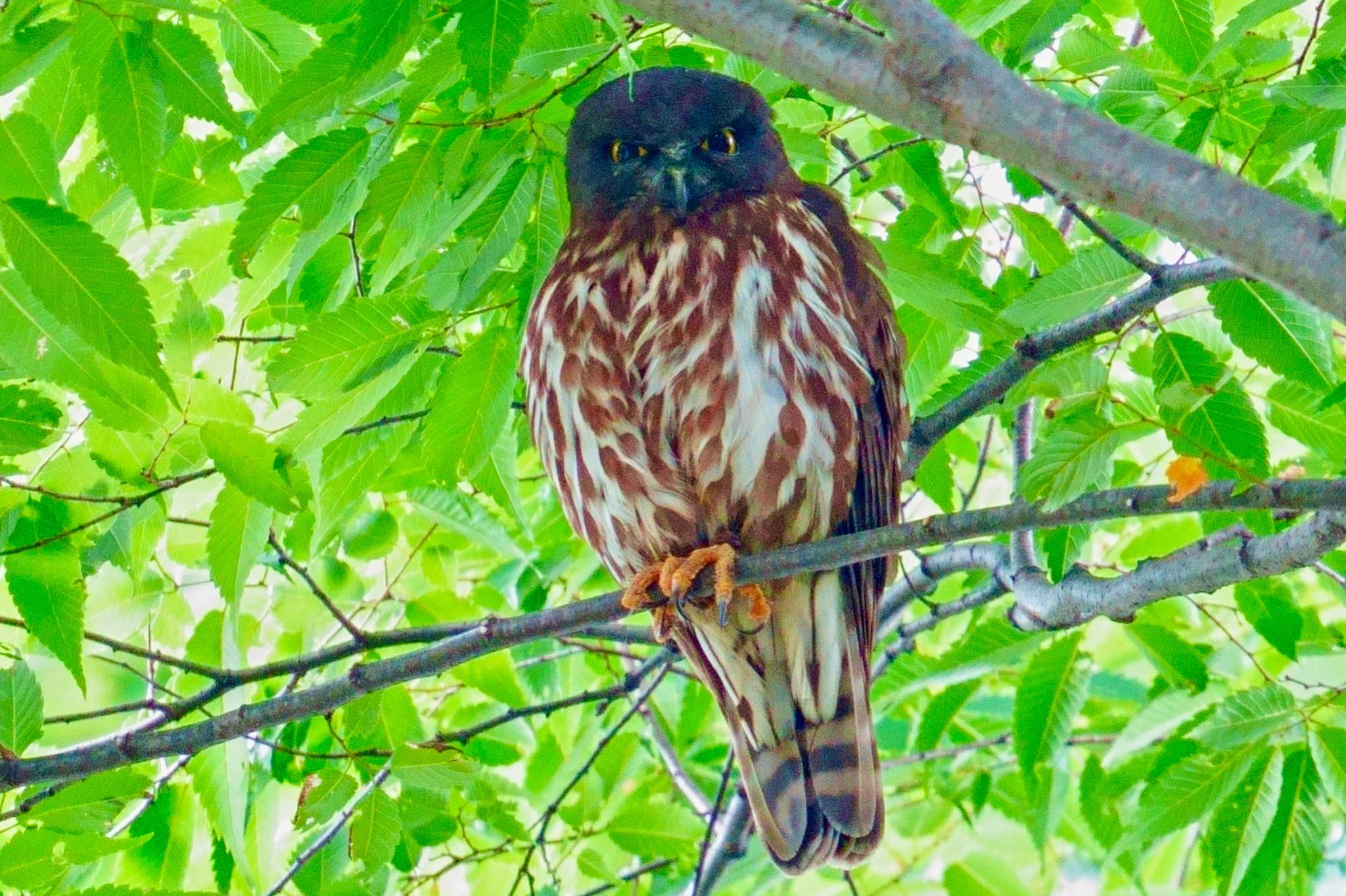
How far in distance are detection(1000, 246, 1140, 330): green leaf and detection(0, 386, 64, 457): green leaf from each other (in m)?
2.04

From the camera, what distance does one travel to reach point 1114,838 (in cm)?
476

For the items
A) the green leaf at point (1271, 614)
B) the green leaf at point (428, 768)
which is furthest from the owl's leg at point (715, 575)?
the green leaf at point (1271, 614)

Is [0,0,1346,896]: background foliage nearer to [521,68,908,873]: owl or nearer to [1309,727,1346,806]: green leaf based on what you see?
[1309,727,1346,806]: green leaf

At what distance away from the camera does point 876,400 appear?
3949mm

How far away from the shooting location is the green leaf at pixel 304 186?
9.72 feet

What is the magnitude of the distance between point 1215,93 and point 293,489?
89.4 inches

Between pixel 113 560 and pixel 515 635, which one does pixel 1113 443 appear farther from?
pixel 113 560

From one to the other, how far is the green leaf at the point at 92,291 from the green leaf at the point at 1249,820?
2757mm

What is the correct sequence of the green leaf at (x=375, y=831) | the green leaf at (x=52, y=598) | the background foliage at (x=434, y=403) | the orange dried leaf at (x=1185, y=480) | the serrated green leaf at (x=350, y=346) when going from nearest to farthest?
the orange dried leaf at (x=1185, y=480) < the background foliage at (x=434, y=403) < the green leaf at (x=52, y=598) < the serrated green leaf at (x=350, y=346) < the green leaf at (x=375, y=831)

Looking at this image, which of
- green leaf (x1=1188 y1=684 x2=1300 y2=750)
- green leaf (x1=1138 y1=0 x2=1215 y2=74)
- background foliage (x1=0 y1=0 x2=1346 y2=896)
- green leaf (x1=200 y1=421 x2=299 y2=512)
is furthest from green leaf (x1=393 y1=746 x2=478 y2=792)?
green leaf (x1=1138 y1=0 x2=1215 y2=74)

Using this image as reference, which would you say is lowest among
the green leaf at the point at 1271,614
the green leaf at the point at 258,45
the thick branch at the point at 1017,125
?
the green leaf at the point at 1271,614

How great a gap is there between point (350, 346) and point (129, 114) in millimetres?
723

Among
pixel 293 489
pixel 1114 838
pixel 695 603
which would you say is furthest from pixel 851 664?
pixel 293 489

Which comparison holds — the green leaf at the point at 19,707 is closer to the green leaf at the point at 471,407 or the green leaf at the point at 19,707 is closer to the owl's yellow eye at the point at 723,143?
the green leaf at the point at 471,407
